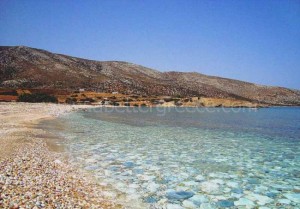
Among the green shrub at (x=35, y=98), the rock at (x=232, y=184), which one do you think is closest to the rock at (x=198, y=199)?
the rock at (x=232, y=184)

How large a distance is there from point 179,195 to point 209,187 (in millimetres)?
1394

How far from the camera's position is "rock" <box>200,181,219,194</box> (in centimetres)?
933

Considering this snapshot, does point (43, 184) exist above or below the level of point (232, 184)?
above

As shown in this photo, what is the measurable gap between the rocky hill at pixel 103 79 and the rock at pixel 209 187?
101 m

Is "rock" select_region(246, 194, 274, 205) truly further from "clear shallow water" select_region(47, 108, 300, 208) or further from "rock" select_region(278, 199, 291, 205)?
"rock" select_region(278, 199, 291, 205)

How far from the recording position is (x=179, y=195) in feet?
28.8

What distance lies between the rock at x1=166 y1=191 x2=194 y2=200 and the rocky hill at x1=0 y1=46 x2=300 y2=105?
102200 millimetres

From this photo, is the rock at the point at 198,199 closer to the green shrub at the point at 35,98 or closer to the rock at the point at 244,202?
the rock at the point at 244,202

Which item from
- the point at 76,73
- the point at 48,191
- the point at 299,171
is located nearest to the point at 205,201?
the point at 48,191

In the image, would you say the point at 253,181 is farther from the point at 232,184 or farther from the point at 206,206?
the point at 206,206

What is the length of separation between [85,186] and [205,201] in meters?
3.82

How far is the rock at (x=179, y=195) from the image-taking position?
8.61 meters

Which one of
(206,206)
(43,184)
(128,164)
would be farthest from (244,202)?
(43,184)

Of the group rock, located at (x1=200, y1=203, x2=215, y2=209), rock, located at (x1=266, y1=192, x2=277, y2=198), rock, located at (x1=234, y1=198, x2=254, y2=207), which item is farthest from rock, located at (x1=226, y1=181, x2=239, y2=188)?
rock, located at (x1=200, y1=203, x2=215, y2=209)
